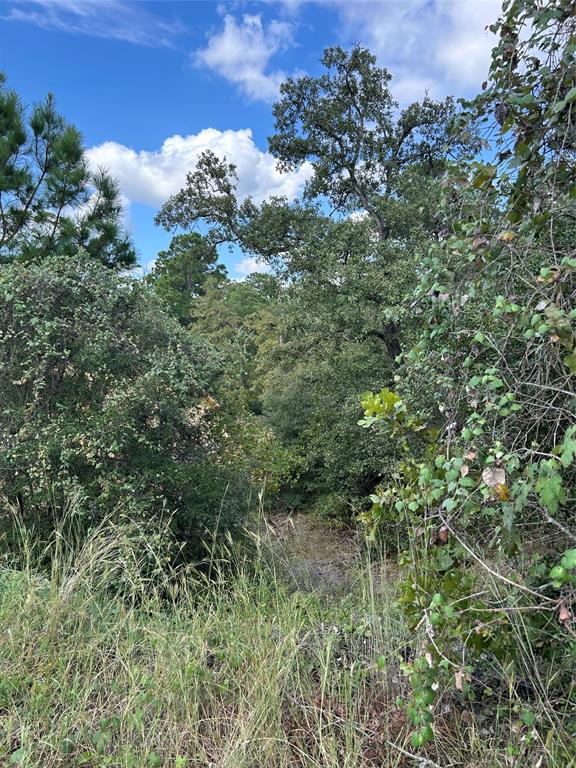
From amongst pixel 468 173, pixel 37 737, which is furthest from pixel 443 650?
pixel 468 173

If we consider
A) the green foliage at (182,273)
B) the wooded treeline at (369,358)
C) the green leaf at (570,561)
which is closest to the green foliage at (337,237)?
the wooded treeline at (369,358)

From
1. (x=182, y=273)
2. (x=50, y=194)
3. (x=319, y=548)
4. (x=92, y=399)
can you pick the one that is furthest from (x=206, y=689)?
(x=182, y=273)

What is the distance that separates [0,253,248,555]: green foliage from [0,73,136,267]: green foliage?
247 cm

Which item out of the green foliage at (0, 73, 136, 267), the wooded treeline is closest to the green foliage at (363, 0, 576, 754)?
the wooded treeline

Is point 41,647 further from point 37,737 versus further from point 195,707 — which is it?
point 195,707

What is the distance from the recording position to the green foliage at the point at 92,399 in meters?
3.64

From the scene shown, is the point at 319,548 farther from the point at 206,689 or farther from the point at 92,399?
the point at 206,689

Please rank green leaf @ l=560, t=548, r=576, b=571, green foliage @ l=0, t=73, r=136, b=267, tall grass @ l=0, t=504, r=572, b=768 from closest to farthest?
green leaf @ l=560, t=548, r=576, b=571
tall grass @ l=0, t=504, r=572, b=768
green foliage @ l=0, t=73, r=136, b=267

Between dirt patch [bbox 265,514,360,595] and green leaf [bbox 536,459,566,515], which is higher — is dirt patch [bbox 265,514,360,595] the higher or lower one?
the lower one

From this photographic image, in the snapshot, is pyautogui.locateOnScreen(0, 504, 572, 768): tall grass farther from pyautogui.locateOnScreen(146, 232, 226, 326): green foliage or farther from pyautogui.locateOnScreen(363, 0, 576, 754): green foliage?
pyautogui.locateOnScreen(146, 232, 226, 326): green foliage

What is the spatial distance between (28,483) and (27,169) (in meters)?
4.70

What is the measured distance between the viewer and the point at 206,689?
5.70 feet

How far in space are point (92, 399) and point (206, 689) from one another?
2737mm

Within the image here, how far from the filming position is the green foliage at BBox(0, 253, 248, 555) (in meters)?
3.64
